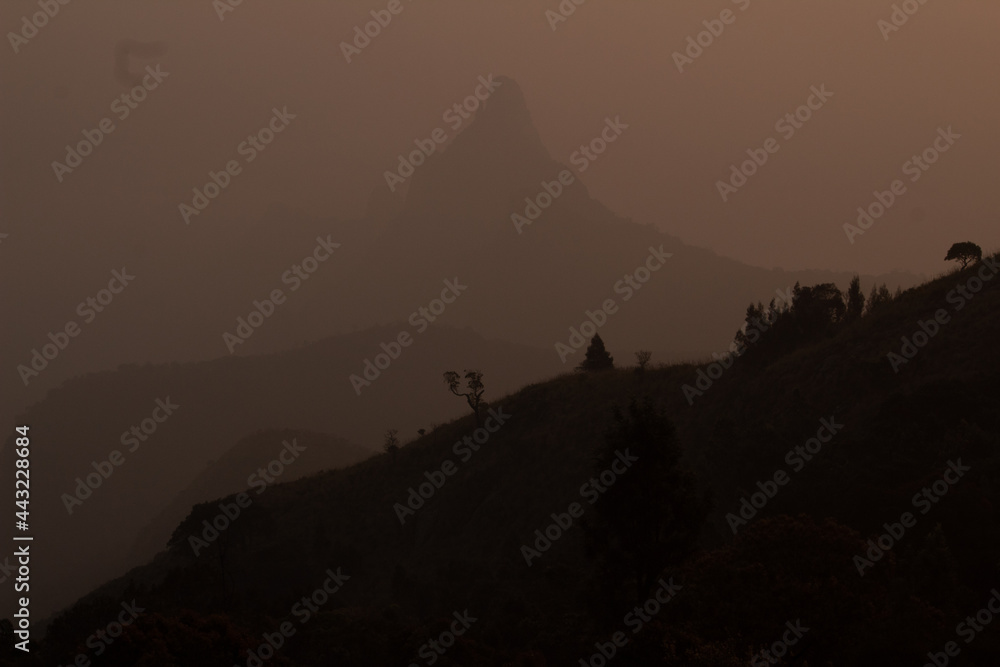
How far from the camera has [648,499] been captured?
23172 millimetres

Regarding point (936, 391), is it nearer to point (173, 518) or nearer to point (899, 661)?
point (899, 661)

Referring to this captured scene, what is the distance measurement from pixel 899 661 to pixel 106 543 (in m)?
193

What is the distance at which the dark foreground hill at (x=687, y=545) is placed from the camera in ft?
62.1

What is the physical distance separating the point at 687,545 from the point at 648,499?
7.51 ft

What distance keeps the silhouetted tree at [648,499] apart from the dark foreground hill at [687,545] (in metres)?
0.38

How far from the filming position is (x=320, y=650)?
2989 cm

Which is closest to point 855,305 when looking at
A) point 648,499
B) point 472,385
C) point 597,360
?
point 597,360

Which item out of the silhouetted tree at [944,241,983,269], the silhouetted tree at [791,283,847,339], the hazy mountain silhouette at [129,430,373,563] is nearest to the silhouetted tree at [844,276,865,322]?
the silhouetted tree at [791,283,847,339]

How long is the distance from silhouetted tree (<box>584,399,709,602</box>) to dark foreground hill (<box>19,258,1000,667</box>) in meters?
0.38

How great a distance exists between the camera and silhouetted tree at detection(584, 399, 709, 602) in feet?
75.9

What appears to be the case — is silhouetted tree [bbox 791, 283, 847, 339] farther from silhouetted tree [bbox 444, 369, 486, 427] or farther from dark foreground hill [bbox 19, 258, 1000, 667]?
silhouetted tree [bbox 444, 369, 486, 427]

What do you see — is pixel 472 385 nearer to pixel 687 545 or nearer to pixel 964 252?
pixel 687 545

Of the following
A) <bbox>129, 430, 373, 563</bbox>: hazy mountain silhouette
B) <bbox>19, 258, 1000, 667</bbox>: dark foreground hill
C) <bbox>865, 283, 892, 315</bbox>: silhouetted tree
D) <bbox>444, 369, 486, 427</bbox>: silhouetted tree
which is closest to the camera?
<bbox>19, 258, 1000, 667</bbox>: dark foreground hill

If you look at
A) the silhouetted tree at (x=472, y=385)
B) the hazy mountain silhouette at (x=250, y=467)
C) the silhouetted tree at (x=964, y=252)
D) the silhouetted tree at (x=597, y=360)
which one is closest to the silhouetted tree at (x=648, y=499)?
the silhouetted tree at (x=472, y=385)
